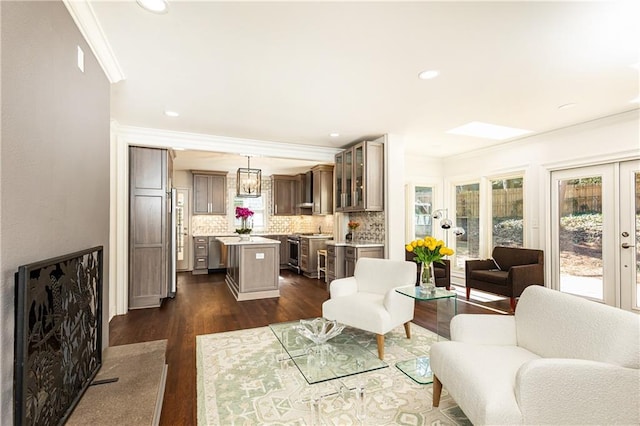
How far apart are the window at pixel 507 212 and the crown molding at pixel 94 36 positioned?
587cm

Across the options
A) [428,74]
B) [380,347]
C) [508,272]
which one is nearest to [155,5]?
[428,74]

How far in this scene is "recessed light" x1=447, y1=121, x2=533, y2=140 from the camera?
4.42 metres

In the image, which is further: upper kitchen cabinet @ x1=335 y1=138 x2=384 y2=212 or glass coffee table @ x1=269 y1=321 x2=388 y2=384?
upper kitchen cabinet @ x1=335 y1=138 x2=384 y2=212

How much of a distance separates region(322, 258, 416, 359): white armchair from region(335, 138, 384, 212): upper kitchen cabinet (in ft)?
4.89

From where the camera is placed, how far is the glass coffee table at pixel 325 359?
6.52ft

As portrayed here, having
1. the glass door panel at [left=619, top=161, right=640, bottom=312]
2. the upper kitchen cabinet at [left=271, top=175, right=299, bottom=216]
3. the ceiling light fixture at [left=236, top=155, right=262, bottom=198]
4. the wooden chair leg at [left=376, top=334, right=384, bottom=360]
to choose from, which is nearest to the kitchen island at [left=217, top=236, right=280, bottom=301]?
the ceiling light fixture at [left=236, top=155, right=262, bottom=198]

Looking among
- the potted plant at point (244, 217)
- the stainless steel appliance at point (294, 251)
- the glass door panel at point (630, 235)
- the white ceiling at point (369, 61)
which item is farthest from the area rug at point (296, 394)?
the stainless steel appliance at point (294, 251)

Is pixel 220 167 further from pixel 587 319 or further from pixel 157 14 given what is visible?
pixel 587 319

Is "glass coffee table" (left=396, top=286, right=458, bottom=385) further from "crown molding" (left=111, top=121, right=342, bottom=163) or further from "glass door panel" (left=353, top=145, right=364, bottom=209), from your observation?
"crown molding" (left=111, top=121, right=342, bottom=163)

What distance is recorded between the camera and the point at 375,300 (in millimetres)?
3104

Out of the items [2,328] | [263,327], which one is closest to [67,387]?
[2,328]

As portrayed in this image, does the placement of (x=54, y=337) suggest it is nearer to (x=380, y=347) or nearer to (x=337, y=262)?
(x=380, y=347)

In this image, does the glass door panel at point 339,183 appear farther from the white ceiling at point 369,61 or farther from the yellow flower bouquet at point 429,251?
the yellow flower bouquet at point 429,251

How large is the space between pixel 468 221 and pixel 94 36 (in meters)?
Answer: 6.34
